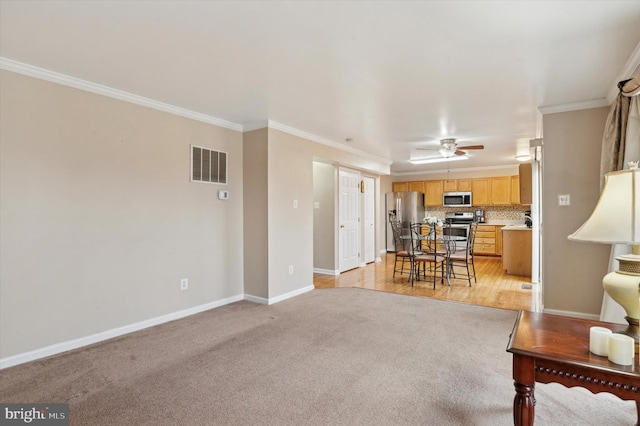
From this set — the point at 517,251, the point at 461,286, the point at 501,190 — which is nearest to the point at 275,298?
the point at 461,286

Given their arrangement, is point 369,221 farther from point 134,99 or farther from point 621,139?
point 134,99

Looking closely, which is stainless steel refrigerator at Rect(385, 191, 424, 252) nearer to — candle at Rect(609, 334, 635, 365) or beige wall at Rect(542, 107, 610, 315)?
beige wall at Rect(542, 107, 610, 315)

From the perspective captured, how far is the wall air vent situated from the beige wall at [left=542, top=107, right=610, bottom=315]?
3971 mm

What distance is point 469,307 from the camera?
406 centimetres

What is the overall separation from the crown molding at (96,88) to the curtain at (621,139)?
4192 mm

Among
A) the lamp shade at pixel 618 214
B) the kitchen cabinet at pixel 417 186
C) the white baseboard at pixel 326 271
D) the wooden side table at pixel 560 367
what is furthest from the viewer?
the kitchen cabinet at pixel 417 186

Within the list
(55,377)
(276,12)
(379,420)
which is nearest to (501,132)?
(276,12)

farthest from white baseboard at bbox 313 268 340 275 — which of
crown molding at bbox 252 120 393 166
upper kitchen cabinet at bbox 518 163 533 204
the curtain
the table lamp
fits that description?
the table lamp

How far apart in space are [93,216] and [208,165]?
143cm

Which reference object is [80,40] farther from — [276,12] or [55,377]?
[55,377]

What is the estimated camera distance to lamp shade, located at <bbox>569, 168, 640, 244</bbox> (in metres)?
1.32

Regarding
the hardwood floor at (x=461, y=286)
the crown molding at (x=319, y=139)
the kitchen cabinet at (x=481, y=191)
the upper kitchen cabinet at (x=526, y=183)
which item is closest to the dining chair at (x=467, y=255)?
the hardwood floor at (x=461, y=286)

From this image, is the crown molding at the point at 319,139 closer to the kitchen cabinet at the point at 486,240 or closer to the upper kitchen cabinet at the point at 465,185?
the upper kitchen cabinet at the point at 465,185

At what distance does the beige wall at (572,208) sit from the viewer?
3.54 m
